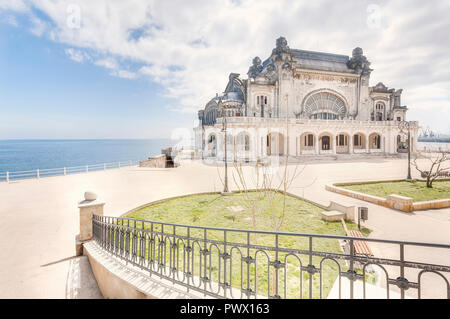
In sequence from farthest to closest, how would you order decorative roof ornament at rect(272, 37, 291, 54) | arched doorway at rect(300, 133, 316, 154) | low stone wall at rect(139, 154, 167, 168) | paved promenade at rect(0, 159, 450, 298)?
decorative roof ornament at rect(272, 37, 291, 54), arched doorway at rect(300, 133, 316, 154), low stone wall at rect(139, 154, 167, 168), paved promenade at rect(0, 159, 450, 298)

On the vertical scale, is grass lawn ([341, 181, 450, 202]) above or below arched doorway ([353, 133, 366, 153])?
below

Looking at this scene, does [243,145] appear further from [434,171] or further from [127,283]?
[127,283]

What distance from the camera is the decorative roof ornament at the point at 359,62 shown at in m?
44.2

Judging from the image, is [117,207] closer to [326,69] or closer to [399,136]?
[326,69]

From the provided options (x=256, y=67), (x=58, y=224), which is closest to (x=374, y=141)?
(x=256, y=67)

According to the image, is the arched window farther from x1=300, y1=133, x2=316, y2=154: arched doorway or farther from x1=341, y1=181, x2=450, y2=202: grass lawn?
x1=341, y1=181, x2=450, y2=202: grass lawn

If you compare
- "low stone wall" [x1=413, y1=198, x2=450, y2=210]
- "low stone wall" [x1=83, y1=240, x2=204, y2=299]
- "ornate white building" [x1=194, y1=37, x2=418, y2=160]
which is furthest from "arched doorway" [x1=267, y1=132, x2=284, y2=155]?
"low stone wall" [x1=83, y1=240, x2=204, y2=299]

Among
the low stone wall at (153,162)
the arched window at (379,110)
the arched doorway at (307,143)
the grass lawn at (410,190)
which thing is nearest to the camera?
the grass lawn at (410,190)

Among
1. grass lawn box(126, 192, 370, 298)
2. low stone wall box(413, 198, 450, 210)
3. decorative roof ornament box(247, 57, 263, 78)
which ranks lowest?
grass lawn box(126, 192, 370, 298)

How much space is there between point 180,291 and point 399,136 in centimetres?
5663

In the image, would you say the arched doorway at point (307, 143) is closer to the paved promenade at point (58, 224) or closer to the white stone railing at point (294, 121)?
the white stone railing at point (294, 121)

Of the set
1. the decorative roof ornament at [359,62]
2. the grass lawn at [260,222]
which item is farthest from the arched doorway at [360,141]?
the grass lawn at [260,222]

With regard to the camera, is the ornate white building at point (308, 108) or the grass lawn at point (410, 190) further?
the ornate white building at point (308, 108)

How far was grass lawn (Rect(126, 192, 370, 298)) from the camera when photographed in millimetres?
5066
